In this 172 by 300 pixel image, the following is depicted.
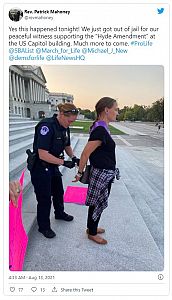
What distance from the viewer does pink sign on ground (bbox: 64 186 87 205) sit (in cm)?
309

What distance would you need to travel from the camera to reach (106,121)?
5.57 feet

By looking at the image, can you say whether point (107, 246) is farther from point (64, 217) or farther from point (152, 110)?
point (152, 110)

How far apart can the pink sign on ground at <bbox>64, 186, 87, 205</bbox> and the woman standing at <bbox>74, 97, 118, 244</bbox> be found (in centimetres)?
110

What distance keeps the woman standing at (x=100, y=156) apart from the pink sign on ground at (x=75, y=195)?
3.61 ft

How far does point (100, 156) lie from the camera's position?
1730 mm

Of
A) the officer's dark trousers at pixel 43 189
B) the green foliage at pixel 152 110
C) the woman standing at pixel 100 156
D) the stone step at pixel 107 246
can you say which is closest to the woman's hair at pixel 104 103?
the woman standing at pixel 100 156

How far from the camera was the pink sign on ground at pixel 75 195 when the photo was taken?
122 inches

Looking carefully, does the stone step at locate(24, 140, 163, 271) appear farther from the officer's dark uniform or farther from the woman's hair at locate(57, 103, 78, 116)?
the woman's hair at locate(57, 103, 78, 116)
